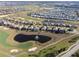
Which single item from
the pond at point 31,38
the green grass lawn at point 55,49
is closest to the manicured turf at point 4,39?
the pond at point 31,38

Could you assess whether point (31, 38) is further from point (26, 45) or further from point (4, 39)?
point (4, 39)

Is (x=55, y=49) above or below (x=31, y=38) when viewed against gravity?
below

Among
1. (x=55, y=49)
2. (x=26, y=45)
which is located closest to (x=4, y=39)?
(x=26, y=45)

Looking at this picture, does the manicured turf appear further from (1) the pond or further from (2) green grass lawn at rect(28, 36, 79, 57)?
(2) green grass lawn at rect(28, 36, 79, 57)

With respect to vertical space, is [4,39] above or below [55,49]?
above

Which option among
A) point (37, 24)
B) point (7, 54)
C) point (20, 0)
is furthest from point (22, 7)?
point (7, 54)

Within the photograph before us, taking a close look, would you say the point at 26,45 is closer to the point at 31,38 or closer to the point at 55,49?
the point at 31,38

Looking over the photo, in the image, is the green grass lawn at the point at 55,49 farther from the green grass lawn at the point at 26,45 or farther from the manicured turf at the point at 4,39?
the manicured turf at the point at 4,39

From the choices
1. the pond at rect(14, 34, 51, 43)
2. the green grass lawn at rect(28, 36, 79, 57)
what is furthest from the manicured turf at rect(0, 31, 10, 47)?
the green grass lawn at rect(28, 36, 79, 57)

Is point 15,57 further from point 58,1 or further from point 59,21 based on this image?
point 58,1

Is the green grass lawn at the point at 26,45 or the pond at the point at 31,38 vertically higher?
the pond at the point at 31,38

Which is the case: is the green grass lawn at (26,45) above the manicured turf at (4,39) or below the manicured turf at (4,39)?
below
